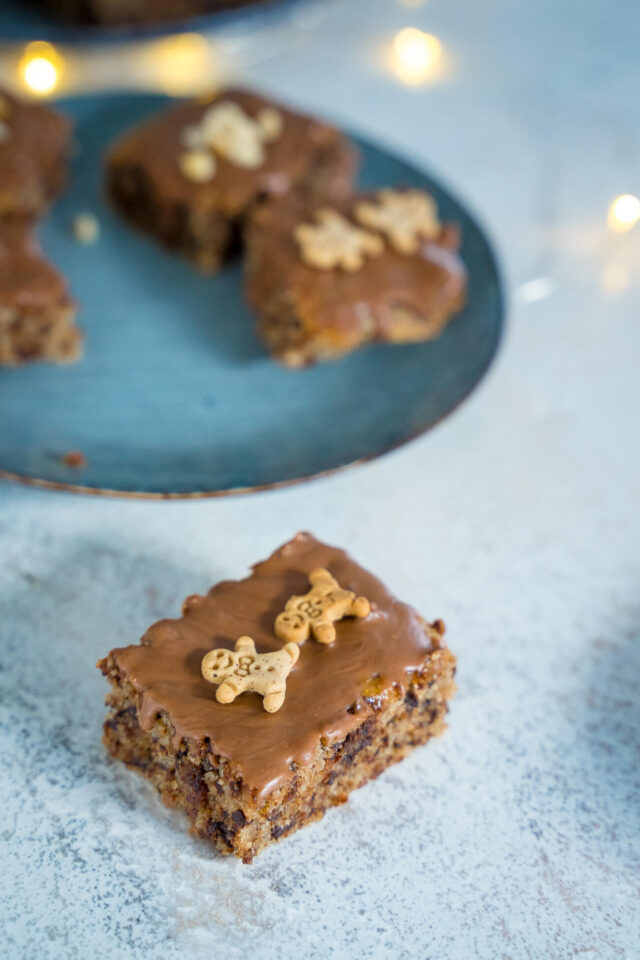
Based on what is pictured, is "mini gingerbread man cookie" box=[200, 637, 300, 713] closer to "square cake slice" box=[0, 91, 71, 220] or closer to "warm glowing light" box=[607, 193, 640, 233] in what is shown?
"square cake slice" box=[0, 91, 71, 220]

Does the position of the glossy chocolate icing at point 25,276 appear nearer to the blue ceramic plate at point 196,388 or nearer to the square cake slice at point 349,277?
the blue ceramic plate at point 196,388

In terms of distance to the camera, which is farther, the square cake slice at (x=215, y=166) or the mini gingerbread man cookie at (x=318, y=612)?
the square cake slice at (x=215, y=166)

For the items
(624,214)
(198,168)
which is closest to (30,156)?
(198,168)

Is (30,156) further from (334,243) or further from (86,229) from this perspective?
(334,243)

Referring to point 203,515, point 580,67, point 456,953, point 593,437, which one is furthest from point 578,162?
point 456,953

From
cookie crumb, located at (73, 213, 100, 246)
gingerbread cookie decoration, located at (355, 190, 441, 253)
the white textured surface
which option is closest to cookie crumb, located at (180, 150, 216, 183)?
cookie crumb, located at (73, 213, 100, 246)

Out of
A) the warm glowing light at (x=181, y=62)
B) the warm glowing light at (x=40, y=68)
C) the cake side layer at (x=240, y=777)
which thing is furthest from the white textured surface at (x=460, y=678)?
the warm glowing light at (x=40, y=68)
